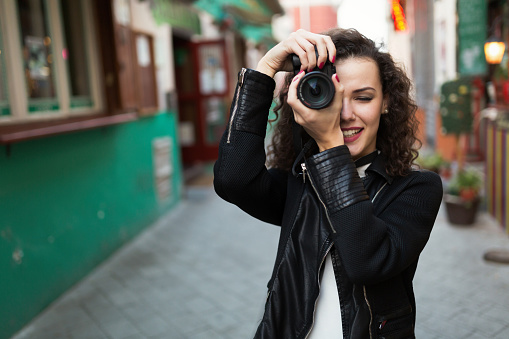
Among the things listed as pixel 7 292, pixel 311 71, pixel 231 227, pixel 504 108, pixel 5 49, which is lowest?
pixel 231 227

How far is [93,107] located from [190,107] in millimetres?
4262

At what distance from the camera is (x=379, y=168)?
4.33ft

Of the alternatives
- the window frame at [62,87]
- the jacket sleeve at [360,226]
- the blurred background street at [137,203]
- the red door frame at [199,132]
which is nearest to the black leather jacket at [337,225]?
the jacket sleeve at [360,226]

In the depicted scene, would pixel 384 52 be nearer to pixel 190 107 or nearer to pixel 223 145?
pixel 223 145

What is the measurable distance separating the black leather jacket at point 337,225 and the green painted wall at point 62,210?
8.52ft

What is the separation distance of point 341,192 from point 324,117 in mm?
180

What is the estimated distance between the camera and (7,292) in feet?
10.8

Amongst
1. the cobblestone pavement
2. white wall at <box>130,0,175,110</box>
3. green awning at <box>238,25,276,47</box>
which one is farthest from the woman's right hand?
green awning at <box>238,25,276,47</box>

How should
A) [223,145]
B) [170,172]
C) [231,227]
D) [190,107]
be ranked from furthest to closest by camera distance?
1. [190,107]
2. [170,172]
3. [231,227]
4. [223,145]

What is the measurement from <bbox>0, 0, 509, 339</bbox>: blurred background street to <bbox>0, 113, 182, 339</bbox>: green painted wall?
1 cm

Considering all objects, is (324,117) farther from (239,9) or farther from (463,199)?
(239,9)

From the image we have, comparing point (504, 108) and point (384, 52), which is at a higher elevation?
point (384, 52)

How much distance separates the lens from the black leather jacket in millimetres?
1150

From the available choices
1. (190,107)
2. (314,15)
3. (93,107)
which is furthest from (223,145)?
(314,15)
